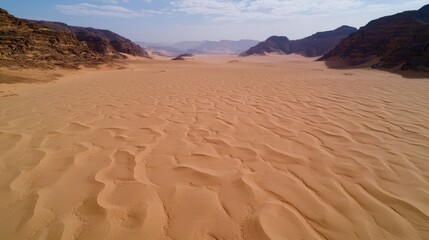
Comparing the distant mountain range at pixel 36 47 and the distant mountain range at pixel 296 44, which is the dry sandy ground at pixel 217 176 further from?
the distant mountain range at pixel 296 44

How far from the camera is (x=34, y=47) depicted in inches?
579

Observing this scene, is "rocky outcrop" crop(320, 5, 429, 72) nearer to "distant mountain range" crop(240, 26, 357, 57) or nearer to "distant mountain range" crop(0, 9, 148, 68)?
"distant mountain range" crop(0, 9, 148, 68)

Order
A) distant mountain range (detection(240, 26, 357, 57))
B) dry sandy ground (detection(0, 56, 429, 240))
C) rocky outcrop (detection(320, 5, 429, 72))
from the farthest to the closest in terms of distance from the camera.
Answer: distant mountain range (detection(240, 26, 357, 57)), rocky outcrop (detection(320, 5, 429, 72)), dry sandy ground (detection(0, 56, 429, 240))

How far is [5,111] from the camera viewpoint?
4.17 meters

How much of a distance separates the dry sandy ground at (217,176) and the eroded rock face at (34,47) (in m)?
12.2

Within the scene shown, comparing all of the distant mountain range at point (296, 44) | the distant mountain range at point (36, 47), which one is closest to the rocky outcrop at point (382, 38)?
the distant mountain range at point (36, 47)

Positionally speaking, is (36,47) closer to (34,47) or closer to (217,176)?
(34,47)

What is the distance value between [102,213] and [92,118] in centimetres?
259

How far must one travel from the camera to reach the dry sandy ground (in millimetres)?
1430

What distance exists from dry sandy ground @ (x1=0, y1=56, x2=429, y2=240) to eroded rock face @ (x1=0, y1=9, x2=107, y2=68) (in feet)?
40.2

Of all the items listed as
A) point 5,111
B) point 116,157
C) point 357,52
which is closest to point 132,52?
point 357,52

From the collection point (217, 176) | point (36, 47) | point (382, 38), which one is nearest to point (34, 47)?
point (36, 47)

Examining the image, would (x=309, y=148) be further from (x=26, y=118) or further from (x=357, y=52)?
(x=357, y=52)

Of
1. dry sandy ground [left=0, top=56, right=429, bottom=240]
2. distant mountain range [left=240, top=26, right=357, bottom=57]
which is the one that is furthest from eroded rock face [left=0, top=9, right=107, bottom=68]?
distant mountain range [left=240, top=26, right=357, bottom=57]
